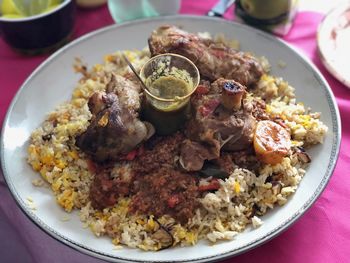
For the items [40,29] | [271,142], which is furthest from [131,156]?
[40,29]

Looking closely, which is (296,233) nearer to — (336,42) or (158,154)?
(158,154)

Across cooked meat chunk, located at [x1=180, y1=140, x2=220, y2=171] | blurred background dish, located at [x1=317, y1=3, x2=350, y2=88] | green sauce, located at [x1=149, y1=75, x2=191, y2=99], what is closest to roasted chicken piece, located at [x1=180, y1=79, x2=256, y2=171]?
cooked meat chunk, located at [x1=180, y1=140, x2=220, y2=171]

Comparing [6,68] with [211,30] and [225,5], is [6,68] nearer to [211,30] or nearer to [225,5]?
[211,30]

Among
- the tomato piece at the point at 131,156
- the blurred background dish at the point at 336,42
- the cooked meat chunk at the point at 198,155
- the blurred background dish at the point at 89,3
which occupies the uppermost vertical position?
the blurred background dish at the point at 336,42

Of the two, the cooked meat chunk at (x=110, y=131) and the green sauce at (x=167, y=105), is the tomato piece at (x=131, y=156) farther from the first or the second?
the green sauce at (x=167, y=105)

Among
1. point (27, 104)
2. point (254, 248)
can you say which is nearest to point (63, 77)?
point (27, 104)

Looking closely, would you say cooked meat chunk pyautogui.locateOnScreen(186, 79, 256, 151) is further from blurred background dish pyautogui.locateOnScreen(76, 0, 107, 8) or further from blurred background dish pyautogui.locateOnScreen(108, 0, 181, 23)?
blurred background dish pyautogui.locateOnScreen(76, 0, 107, 8)

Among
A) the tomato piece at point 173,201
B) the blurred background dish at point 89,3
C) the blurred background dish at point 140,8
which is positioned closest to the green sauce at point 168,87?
the tomato piece at point 173,201
